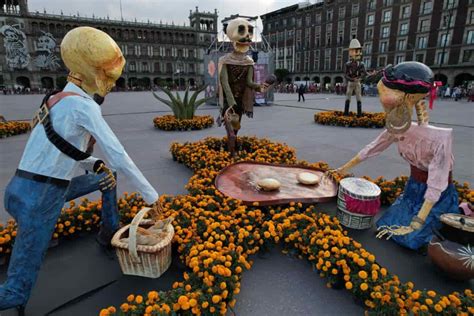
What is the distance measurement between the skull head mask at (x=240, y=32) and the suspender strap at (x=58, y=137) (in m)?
3.19

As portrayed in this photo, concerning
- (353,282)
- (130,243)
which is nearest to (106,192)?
(130,243)

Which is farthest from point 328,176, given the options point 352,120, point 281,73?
point 281,73

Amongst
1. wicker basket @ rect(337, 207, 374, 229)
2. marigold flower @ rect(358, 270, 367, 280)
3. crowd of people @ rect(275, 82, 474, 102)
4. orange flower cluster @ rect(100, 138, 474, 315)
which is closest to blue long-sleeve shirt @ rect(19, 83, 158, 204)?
orange flower cluster @ rect(100, 138, 474, 315)

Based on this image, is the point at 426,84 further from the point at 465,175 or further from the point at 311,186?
the point at 465,175

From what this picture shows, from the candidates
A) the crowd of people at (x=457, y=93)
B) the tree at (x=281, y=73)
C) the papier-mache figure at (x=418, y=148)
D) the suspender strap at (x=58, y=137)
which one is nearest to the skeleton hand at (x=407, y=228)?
the papier-mache figure at (x=418, y=148)

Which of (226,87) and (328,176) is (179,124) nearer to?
(226,87)

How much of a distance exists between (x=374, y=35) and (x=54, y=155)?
48515 millimetres

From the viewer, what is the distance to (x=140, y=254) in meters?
1.94

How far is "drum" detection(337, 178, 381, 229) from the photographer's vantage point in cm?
261

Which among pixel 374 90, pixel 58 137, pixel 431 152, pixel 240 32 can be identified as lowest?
pixel 374 90

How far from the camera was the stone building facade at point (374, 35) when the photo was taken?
33.5 metres

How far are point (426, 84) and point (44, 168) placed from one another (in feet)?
8.66

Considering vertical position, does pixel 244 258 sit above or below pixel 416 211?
below

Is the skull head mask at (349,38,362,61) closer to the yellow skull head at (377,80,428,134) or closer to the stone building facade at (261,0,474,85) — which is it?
the yellow skull head at (377,80,428,134)
